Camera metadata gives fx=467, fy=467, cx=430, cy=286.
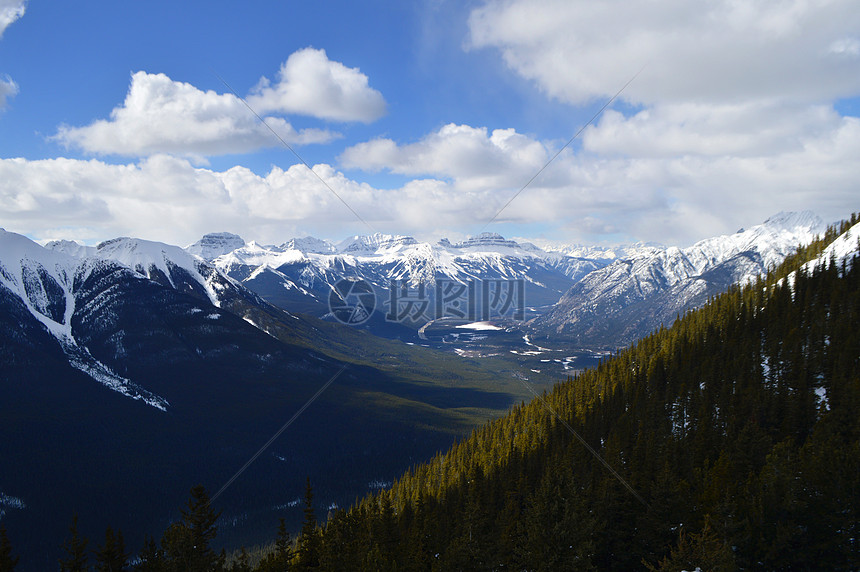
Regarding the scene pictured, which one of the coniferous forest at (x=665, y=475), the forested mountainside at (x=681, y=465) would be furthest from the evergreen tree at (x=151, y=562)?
the forested mountainside at (x=681, y=465)

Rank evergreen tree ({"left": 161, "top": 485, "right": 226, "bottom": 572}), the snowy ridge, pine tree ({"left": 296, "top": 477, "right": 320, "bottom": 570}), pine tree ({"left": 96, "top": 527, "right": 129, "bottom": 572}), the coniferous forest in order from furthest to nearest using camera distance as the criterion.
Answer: the snowy ridge < pine tree ({"left": 296, "top": 477, "right": 320, "bottom": 570}) < pine tree ({"left": 96, "top": 527, "right": 129, "bottom": 572}) < evergreen tree ({"left": 161, "top": 485, "right": 226, "bottom": 572}) < the coniferous forest

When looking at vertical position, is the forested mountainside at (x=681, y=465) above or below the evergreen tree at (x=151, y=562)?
above

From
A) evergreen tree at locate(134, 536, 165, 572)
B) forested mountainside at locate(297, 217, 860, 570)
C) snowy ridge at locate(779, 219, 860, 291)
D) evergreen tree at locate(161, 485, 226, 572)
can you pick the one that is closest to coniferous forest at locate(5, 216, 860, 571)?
evergreen tree at locate(161, 485, 226, 572)

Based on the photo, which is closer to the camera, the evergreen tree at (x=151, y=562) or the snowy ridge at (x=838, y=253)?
the evergreen tree at (x=151, y=562)

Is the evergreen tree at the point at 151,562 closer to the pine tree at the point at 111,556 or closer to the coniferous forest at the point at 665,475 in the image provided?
the coniferous forest at the point at 665,475

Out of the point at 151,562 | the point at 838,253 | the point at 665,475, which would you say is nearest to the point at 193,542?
the point at 151,562

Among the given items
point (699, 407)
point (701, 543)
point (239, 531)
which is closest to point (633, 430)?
point (699, 407)

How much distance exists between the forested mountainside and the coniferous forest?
283mm

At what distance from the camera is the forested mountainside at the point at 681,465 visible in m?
A: 41.5

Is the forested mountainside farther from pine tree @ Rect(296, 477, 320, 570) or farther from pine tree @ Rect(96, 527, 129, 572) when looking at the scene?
pine tree @ Rect(96, 527, 129, 572)

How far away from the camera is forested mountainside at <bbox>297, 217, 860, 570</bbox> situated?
136 ft

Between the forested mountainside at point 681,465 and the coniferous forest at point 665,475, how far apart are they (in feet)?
0.93

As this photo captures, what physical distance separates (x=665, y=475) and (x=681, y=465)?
61.5 ft

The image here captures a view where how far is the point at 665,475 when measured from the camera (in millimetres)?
49625
